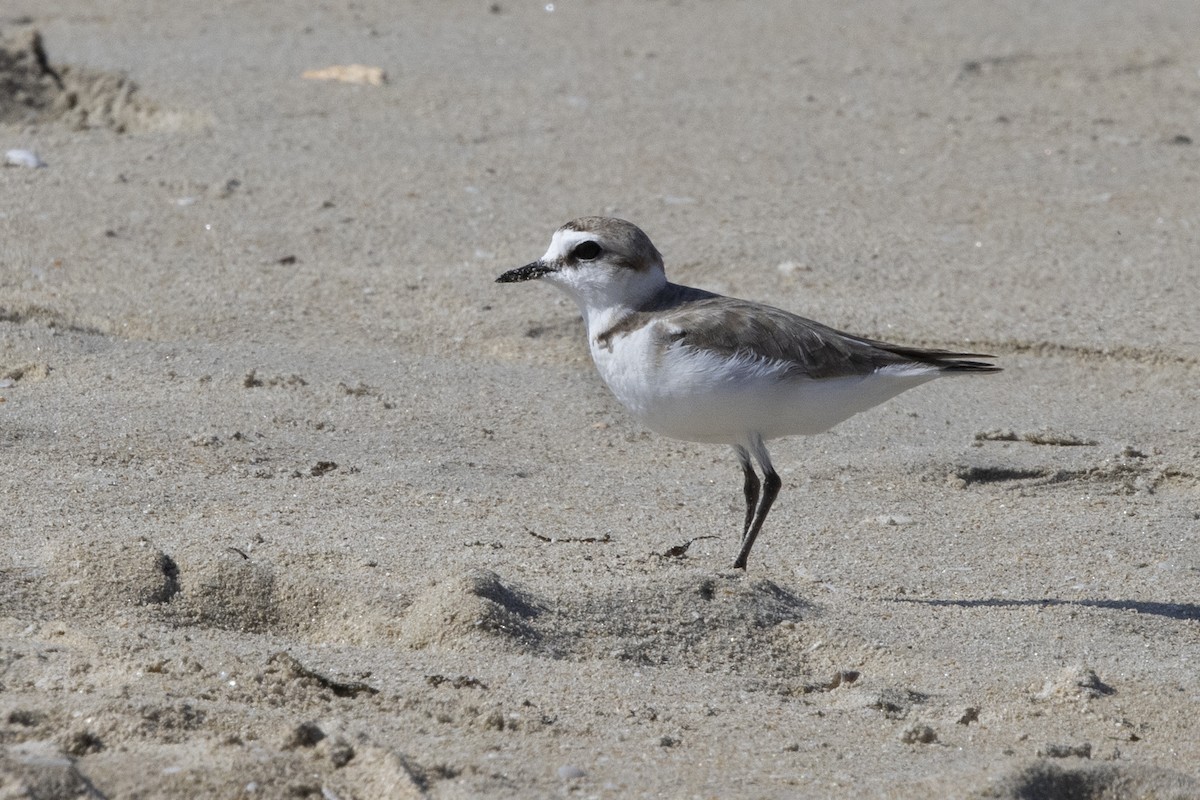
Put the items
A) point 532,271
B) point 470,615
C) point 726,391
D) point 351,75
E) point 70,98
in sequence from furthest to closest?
1. point 351,75
2. point 70,98
3. point 532,271
4. point 726,391
5. point 470,615

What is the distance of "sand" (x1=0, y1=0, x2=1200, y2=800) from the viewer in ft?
10.4

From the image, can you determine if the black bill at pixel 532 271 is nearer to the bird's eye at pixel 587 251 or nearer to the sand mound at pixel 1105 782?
the bird's eye at pixel 587 251

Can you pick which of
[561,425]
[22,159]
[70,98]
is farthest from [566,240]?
[70,98]

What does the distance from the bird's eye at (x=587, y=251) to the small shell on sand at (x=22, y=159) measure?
4.10 m

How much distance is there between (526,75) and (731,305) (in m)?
4.97

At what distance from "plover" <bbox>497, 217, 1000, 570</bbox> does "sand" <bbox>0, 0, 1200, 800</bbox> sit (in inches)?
16.4

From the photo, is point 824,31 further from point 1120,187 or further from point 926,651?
point 926,651

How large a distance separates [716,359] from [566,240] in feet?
2.07

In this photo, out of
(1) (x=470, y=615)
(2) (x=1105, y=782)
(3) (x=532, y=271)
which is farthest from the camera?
(3) (x=532, y=271)

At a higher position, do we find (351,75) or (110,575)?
(351,75)

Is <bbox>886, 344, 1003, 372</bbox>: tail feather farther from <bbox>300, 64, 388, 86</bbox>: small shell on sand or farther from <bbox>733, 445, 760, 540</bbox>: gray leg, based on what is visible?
<bbox>300, 64, 388, 86</bbox>: small shell on sand

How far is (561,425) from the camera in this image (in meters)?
5.34

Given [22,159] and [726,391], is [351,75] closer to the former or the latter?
[22,159]

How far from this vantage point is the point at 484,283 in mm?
6477
